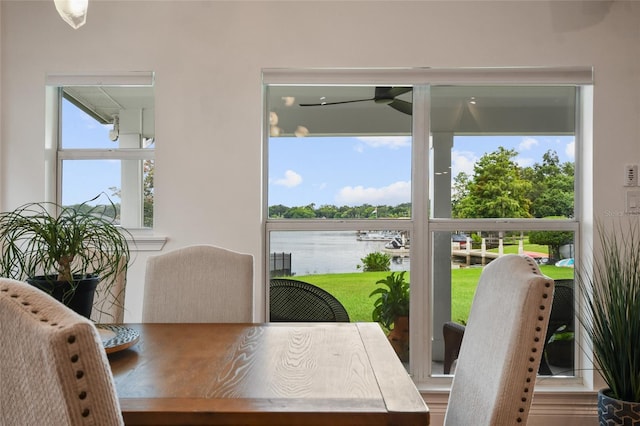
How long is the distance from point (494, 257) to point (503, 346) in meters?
1.83

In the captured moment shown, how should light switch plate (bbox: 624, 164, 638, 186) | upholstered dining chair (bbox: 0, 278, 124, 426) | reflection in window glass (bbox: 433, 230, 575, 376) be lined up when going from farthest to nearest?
reflection in window glass (bbox: 433, 230, 575, 376), light switch plate (bbox: 624, 164, 638, 186), upholstered dining chair (bbox: 0, 278, 124, 426)

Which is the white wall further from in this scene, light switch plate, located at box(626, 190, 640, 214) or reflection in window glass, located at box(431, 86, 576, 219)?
light switch plate, located at box(626, 190, 640, 214)

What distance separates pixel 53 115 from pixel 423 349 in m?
2.54

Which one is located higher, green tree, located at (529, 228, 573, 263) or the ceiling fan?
the ceiling fan

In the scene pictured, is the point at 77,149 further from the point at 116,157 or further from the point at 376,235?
the point at 376,235

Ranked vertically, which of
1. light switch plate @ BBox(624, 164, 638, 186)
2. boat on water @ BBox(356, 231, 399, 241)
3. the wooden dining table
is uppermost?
light switch plate @ BBox(624, 164, 638, 186)

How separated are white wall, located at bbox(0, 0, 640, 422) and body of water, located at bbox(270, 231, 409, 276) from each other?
0.65ft

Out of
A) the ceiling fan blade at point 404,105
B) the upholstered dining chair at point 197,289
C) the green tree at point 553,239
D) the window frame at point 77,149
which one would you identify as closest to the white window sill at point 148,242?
the window frame at point 77,149

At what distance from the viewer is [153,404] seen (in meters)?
1.04


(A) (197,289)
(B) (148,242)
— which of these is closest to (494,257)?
(A) (197,289)

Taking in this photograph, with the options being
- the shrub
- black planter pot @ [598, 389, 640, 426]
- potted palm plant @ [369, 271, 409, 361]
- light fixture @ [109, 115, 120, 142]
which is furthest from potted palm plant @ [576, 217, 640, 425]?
light fixture @ [109, 115, 120, 142]

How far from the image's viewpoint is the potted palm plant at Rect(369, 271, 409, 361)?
2.96 m

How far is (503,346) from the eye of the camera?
1.21 meters

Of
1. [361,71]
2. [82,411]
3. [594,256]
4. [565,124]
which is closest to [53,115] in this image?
[361,71]
